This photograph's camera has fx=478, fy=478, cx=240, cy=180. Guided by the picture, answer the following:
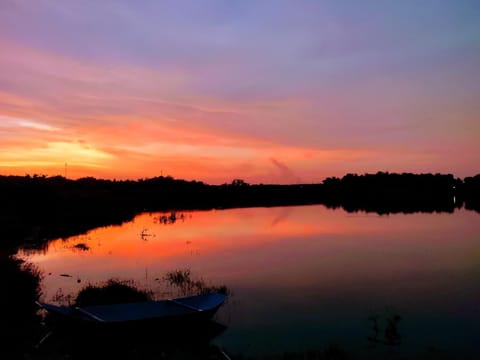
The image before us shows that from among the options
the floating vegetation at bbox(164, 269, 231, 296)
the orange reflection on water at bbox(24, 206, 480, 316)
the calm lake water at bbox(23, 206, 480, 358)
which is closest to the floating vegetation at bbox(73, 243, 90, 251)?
the calm lake water at bbox(23, 206, 480, 358)

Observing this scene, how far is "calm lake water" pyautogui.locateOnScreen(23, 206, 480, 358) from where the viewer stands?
14539mm

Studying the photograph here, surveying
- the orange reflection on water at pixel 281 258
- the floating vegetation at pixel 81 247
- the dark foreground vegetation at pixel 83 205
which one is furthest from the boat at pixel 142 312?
the floating vegetation at pixel 81 247

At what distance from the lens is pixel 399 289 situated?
2089 centimetres

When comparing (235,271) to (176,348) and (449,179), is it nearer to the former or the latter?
(176,348)

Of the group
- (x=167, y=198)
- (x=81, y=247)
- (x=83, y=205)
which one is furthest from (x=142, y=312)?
(x=167, y=198)

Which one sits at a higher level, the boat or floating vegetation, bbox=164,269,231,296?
the boat

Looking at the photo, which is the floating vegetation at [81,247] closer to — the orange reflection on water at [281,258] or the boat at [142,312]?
the orange reflection on water at [281,258]

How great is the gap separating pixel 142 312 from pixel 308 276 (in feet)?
38.7

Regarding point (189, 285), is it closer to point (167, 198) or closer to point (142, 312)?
point (142, 312)

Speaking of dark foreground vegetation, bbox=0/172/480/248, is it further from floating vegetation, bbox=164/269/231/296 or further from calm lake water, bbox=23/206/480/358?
floating vegetation, bbox=164/269/231/296

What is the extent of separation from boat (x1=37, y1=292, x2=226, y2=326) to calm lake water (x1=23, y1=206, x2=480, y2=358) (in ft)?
3.51

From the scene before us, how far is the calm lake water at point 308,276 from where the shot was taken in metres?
14.5

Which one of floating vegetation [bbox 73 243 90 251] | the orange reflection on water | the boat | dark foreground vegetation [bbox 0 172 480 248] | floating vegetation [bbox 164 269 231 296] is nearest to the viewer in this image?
the boat

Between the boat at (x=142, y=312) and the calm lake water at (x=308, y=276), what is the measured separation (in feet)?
3.51
